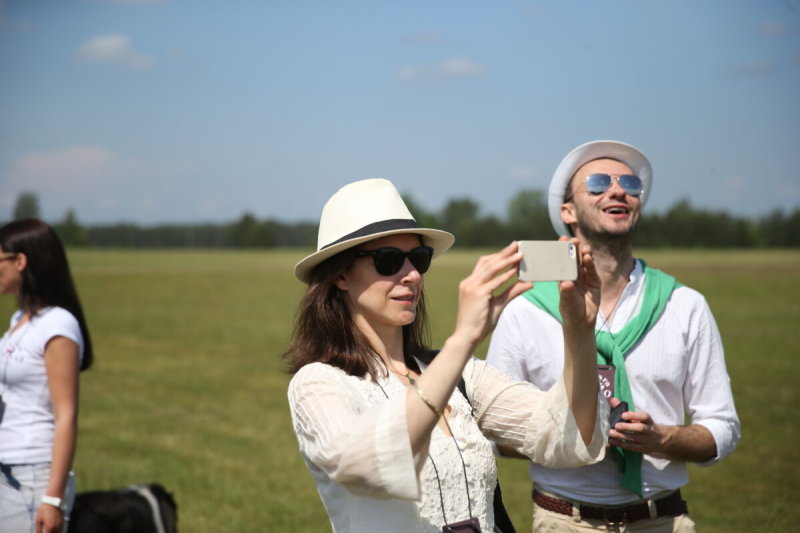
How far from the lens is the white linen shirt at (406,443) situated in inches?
85.5

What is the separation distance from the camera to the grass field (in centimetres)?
877

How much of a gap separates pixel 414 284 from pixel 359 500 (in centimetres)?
73

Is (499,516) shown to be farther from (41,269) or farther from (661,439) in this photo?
(41,269)

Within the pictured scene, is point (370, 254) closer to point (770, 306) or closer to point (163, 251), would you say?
point (770, 306)

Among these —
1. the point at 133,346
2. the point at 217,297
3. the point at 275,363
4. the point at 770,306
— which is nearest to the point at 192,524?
the point at 275,363

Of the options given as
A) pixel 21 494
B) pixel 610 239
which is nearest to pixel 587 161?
pixel 610 239

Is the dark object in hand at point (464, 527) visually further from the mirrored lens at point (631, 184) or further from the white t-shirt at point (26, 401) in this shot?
the white t-shirt at point (26, 401)

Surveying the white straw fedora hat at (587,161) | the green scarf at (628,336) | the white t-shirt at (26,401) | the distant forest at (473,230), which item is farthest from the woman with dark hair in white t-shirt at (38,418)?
the distant forest at (473,230)

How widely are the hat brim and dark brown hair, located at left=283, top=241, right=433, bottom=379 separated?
0.04 metres

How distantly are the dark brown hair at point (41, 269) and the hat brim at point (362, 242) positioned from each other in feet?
7.09

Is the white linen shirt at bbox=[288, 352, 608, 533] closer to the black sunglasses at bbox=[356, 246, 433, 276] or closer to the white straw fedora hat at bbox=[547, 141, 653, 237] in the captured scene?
the black sunglasses at bbox=[356, 246, 433, 276]

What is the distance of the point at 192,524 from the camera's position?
8.09m

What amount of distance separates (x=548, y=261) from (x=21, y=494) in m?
3.38

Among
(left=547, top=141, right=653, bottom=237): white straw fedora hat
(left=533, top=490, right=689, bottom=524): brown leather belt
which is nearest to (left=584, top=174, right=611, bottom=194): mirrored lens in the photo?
(left=547, top=141, right=653, bottom=237): white straw fedora hat
